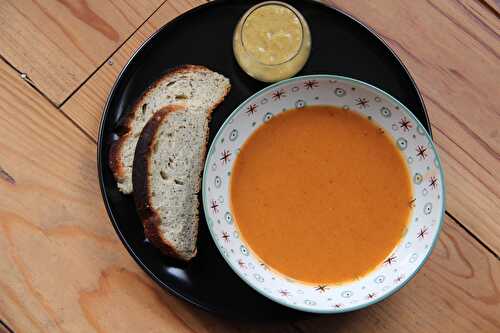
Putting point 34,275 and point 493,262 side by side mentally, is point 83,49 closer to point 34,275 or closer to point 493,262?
point 34,275

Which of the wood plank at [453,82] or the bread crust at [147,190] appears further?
the wood plank at [453,82]

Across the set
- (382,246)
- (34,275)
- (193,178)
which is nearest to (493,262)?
(382,246)

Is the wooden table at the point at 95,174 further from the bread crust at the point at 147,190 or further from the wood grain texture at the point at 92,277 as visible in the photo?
the bread crust at the point at 147,190

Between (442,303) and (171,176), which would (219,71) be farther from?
(442,303)

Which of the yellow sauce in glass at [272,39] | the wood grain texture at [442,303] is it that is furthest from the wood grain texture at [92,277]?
the yellow sauce in glass at [272,39]

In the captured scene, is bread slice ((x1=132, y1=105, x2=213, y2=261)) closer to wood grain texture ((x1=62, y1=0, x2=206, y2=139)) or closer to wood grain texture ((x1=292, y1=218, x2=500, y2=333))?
Answer: wood grain texture ((x1=62, y1=0, x2=206, y2=139))

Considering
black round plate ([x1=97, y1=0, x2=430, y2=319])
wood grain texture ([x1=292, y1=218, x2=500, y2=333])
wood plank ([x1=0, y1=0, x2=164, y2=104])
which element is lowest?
wood grain texture ([x1=292, y1=218, x2=500, y2=333])

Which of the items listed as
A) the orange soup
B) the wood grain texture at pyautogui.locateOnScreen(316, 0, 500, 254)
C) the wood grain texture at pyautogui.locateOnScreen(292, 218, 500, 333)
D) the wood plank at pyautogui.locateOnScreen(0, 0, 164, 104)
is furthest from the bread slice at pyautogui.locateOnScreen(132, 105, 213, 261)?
the wood grain texture at pyautogui.locateOnScreen(316, 0, 500, 254)
